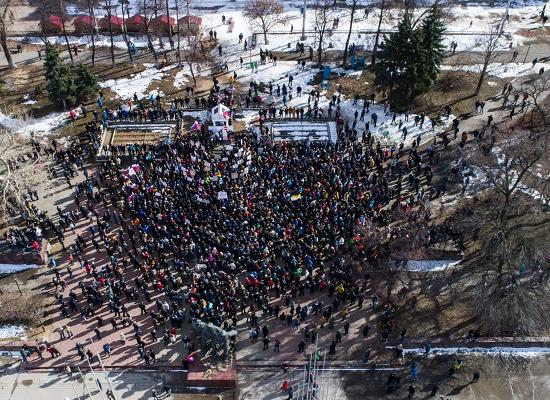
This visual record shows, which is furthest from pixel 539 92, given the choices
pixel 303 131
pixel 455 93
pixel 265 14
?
pixel 265 14

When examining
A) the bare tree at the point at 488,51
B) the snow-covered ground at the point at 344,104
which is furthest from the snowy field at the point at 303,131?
the bare tree at the point at 488,51

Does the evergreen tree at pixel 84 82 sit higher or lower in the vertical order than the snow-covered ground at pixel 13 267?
higher

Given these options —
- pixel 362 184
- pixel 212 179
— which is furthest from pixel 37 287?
pixel 362 184

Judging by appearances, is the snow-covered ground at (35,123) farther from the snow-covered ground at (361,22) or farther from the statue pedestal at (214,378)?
the statue pedestal at (214,378)

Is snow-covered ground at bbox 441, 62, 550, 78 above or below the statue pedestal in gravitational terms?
above

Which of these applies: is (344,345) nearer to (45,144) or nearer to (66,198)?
(66,198)

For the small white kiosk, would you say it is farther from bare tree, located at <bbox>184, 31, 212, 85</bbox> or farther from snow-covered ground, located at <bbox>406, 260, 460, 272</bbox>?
snow-covered ground, located at <bbox>406, 260, 460, 272</bbox>

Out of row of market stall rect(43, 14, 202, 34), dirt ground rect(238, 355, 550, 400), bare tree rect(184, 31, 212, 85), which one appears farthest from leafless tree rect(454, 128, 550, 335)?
row of market stall rect(43, 14, 202, 34)

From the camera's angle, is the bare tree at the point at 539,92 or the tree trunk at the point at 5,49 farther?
the tree trunk at the point at 5,49
